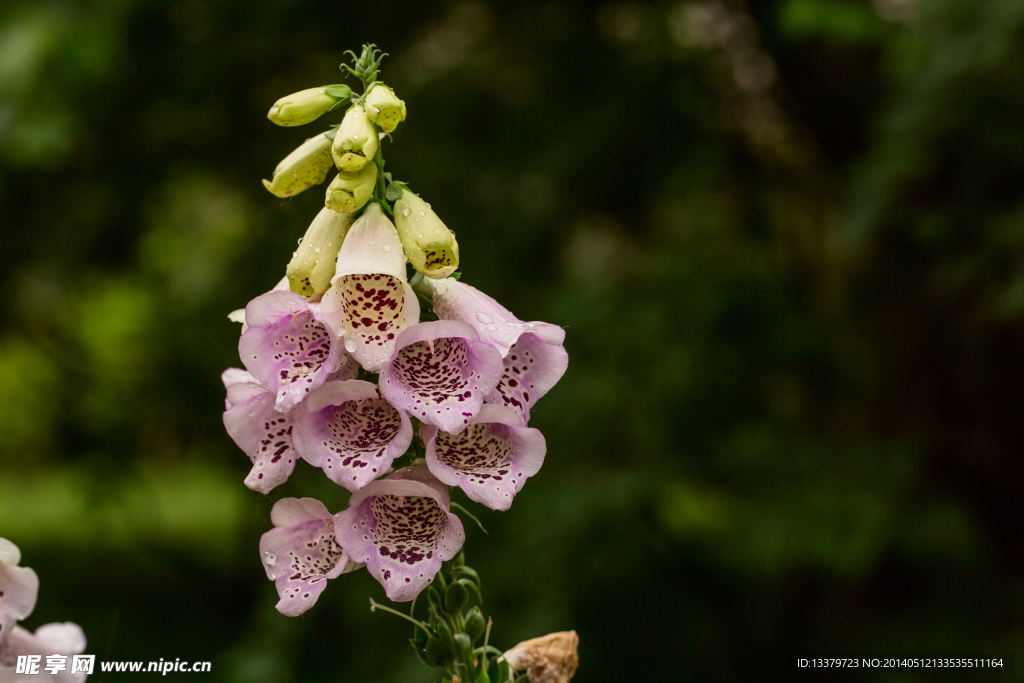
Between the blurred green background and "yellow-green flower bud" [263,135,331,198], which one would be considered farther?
the blurred green background

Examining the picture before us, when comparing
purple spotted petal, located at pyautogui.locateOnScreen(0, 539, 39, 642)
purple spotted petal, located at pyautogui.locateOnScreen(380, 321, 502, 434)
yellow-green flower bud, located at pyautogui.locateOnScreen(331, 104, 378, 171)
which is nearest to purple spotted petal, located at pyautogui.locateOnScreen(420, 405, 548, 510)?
purple spotted petal, located at pyautogui.locateOnScreen(380, 321, 502, 434)

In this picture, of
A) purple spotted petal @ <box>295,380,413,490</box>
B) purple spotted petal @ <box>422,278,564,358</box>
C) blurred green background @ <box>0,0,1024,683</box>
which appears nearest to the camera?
purple spotted petal @ <box>295,380,413,490</box>

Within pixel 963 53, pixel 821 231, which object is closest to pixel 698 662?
pixel 821 231

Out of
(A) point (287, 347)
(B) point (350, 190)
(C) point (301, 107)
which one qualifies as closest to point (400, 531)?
(A) point (287, 347)

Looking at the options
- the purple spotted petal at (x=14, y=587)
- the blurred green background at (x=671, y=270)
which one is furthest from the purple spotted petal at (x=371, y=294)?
the blurred green background at (x=671, y=270)

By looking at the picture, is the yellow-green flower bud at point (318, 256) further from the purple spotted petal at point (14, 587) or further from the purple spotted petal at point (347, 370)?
the purple spotted petal at point (14, 587)

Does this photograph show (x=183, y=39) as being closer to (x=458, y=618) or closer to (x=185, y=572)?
(x=458, y=618)

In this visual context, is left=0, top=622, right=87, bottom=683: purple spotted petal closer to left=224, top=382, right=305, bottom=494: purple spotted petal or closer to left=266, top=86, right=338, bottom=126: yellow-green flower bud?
A: left=224, top=382, right=305, bottom=494: purple spotted petal

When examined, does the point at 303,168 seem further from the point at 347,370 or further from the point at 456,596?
the point at 456,596
